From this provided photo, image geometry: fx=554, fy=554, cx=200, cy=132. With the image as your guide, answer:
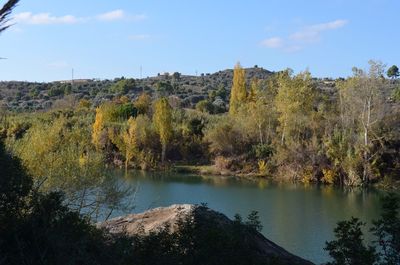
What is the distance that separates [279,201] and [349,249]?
93.2ft

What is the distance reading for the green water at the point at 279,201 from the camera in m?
24.4

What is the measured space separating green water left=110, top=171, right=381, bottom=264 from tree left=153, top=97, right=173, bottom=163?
20.9 ft

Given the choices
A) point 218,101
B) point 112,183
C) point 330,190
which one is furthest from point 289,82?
point 112,183

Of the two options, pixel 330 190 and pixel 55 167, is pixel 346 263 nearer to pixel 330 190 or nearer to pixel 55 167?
pixel 55 167

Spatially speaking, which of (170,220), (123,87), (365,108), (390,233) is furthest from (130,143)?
(390,233)

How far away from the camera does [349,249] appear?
7.82 m

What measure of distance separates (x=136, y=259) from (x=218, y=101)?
75.0m

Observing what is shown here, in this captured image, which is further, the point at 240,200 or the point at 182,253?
the point at 240,200

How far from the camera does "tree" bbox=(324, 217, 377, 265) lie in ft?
25.1

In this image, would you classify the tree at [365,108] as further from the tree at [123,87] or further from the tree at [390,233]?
→ the tree at [123,87]

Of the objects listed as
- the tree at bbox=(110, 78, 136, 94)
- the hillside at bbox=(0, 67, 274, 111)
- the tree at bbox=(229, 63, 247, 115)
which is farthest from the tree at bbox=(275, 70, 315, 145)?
the tree at bbox=(110, 78, 136, 94)

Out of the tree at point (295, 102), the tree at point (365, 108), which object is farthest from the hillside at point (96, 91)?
the tree at point (365, 108)

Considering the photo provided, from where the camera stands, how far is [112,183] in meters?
19.3

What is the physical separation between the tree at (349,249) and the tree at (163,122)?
48650 mm
